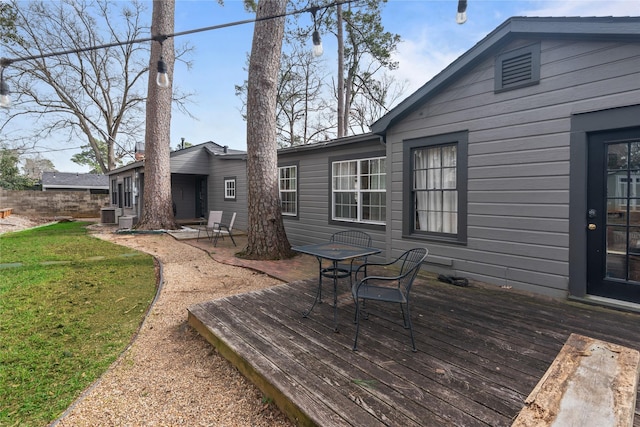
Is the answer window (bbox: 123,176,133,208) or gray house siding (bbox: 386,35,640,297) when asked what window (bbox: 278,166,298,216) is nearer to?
gray house siding (bbox: 386,35,640,297)

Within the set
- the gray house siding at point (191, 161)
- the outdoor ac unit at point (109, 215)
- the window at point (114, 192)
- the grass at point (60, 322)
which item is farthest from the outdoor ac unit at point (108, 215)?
the grass at point (60, 322)

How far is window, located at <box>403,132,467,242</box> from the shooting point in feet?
14.3

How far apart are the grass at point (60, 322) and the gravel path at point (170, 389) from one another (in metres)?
0.16

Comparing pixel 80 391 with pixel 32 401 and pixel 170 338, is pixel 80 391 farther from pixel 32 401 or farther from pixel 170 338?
pixel 170 338

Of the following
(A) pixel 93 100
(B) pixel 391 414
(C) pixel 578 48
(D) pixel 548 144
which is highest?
(A) pixel 93 100

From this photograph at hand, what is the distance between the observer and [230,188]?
11594 millimetres

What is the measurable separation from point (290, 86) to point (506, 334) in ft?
59.5

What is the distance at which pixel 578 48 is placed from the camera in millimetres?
3393

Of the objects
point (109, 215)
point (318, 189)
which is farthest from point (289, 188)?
point (109, 215)

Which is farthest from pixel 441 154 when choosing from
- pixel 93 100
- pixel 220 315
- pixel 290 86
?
pixel 93 100

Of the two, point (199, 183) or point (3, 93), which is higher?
point (3, 93)

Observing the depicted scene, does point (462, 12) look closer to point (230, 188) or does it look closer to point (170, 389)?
point (170, 389)

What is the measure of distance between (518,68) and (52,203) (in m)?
22.2

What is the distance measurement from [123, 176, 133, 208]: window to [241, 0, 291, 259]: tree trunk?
10.9m
